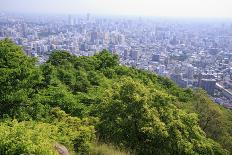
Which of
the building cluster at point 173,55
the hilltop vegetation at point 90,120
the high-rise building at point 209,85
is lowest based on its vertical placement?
the building cluster at point 173,55

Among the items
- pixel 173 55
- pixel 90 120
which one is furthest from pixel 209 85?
pixel 90 120

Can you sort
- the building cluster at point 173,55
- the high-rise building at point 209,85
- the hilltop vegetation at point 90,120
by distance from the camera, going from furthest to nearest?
the building cluster at point 173,55 → the high-rise building at point 209,85 → the hilltop vegetation at point 90,120

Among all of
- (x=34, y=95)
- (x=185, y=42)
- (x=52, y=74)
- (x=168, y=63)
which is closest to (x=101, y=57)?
(x=52, y=74)

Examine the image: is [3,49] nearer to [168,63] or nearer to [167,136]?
[167,136]

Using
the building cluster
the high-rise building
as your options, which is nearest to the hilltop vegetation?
the building cluster

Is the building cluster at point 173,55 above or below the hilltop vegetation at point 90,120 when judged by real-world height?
below

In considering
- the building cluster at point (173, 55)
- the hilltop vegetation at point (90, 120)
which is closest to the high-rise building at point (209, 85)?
the building cluster at point (173, 55)

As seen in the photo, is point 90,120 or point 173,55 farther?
point 173,55

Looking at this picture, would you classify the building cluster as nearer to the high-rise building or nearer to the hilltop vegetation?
the high-rise building

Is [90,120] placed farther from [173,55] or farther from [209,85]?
[173,55]

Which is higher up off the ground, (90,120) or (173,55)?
(90,120)

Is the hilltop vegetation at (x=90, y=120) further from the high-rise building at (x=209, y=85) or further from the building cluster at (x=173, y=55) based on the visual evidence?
the high-rise building at (x=209, y=85)
